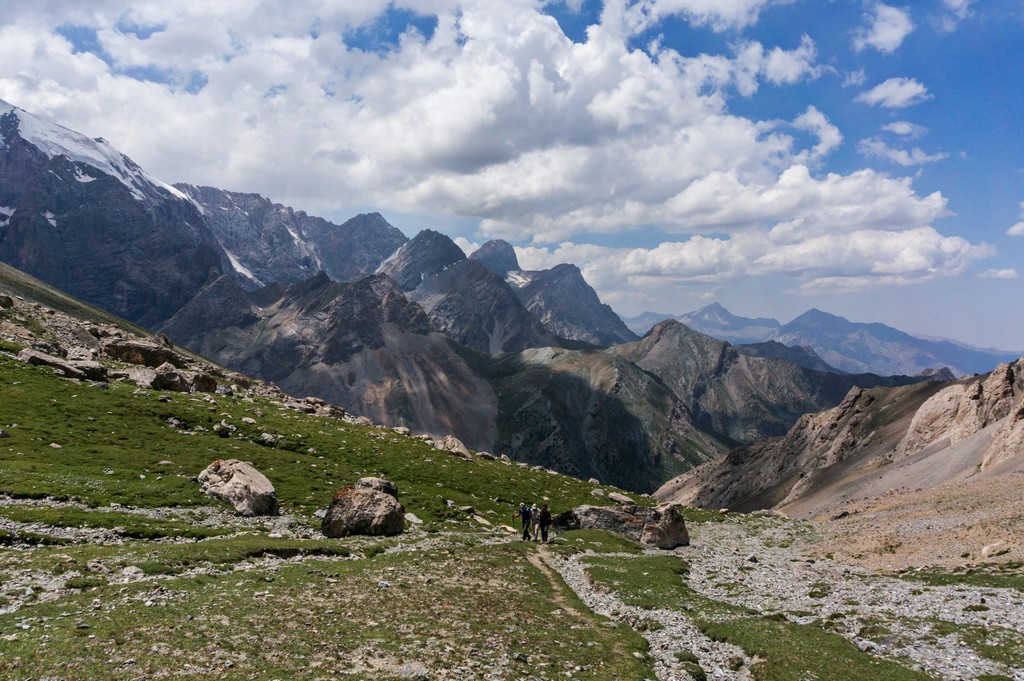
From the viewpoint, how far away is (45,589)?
73.5 ft

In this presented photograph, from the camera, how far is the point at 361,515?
42.8 m

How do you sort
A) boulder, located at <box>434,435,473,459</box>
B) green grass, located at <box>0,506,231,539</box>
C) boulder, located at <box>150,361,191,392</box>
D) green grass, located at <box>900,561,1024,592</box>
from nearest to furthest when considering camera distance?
green grass, located at <box>0,506,231,539</box>, green grass, located at <box>900,561,1024,592</box>, boulder, located at <box>150,361,191,392</box>, boulder, located at <box>434,435,473,459</box>

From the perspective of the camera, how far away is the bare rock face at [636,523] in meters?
58.1

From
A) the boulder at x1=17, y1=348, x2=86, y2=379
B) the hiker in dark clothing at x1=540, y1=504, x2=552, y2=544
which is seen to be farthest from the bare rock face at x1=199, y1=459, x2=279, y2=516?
the boulder at x1=17, y1=348, x2=86, y2=379

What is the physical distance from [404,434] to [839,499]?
359 feet

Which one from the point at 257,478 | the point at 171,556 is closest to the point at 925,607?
the point at 171,556

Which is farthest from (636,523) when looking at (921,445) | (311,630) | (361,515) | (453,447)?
(921,445)

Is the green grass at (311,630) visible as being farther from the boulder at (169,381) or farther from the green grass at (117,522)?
the boulder at (169,381)

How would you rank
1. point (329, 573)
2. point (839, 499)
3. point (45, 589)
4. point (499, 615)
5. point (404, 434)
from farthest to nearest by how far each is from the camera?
point (839, 499), point (404, 434), point (329, 573), point (499, 615), point (45, 589)

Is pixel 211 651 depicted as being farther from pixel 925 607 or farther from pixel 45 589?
pixel 925 607

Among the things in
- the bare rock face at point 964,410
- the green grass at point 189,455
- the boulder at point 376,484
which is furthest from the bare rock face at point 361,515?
the bare rock face at point 964,410

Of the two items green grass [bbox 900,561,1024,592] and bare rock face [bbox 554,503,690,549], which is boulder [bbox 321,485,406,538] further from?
green grass [bbox 900,561,1024,592]

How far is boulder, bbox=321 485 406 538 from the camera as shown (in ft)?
137

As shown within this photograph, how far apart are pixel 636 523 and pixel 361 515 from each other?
31957 mm
